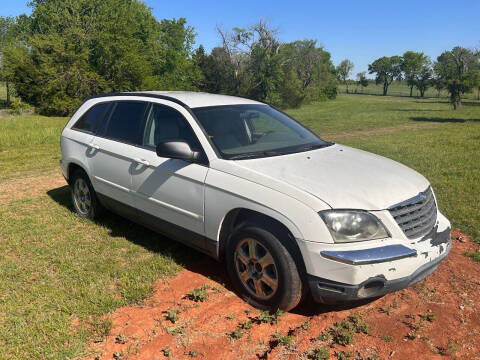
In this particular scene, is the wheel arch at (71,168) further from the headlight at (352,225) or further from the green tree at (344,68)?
the green tree at (344,68)

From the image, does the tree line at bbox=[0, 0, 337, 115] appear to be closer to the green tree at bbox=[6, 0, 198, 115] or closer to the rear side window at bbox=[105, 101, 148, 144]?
the green tree at bbox=[6, 0, 198, 115]

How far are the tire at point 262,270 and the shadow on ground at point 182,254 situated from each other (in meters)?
0.30

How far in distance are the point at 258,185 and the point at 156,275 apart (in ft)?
5.17

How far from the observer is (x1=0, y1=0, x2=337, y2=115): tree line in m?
33.2

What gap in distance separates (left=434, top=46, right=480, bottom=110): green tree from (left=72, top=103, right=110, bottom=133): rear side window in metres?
34.7

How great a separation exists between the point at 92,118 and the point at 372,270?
412cm

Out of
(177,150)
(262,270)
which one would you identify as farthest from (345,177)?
(177,150)

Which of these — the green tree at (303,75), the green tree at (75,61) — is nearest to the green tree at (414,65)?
the green tree at (303,75)

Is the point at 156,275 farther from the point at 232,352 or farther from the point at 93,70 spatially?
the point at 93,70

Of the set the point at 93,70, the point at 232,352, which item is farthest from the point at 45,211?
the point at 93,70

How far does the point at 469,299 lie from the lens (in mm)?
3652

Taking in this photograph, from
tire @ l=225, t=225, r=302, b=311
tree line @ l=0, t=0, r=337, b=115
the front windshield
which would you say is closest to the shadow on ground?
tire @ l=225, t=225, r=302, b=311

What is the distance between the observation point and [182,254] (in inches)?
183

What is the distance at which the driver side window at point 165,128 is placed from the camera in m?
4.05
